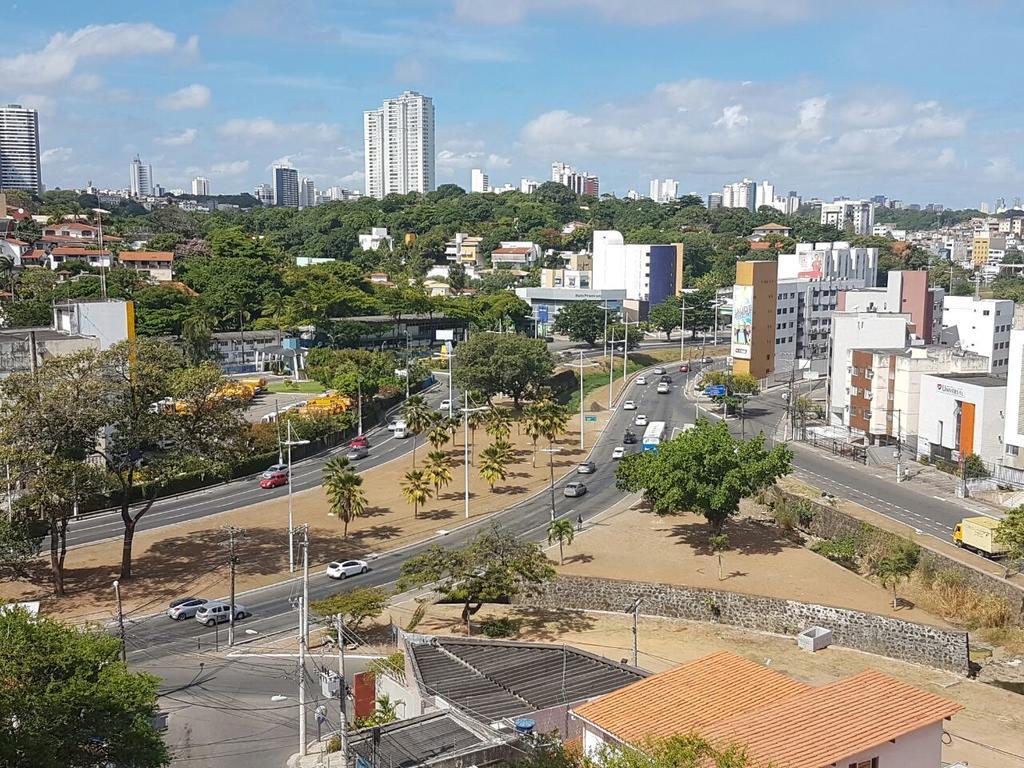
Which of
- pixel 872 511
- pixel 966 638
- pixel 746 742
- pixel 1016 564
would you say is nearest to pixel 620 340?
pixel 872 511

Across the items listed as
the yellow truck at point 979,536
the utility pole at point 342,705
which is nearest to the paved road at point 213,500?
the utility pole at point 342,705

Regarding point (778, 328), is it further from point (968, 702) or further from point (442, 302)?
point (968, 702)

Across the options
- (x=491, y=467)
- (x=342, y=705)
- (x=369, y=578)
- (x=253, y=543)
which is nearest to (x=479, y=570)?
(x=369, y=578)

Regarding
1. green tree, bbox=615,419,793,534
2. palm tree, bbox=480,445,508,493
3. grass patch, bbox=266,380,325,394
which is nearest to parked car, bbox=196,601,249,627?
palm tree, bbox=480,445,508,493

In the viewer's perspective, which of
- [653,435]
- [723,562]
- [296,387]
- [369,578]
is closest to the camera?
[369,578]

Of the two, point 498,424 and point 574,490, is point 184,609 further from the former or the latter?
point 498,424

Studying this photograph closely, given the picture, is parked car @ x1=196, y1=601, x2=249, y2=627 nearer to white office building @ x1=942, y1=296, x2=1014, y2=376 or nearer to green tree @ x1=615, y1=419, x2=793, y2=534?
green tree @ x1=615, y1=419, x2=793, y2=534

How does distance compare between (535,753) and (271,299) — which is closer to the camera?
(535,753)
